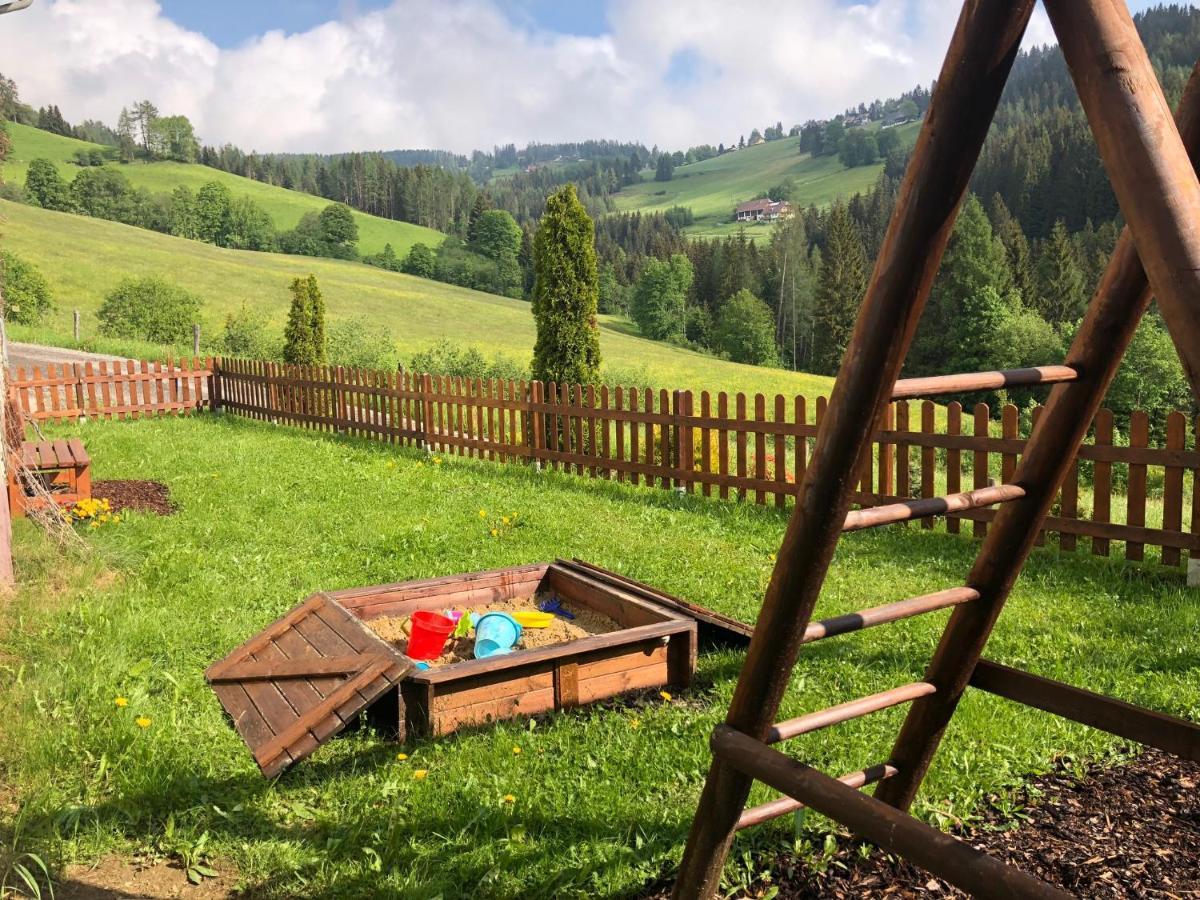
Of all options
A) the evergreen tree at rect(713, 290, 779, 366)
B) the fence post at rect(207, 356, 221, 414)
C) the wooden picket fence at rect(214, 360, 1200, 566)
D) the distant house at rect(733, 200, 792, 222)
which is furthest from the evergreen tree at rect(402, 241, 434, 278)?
the wooden picket fence at rect(214, 360, 1200, 566)

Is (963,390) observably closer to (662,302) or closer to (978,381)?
(978,381)

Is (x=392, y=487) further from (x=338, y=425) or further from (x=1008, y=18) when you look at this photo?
(x=1008, y=18)

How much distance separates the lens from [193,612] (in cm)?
533

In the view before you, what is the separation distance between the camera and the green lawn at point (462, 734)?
2.98 meters

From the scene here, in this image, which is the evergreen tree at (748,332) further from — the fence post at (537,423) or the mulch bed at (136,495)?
the mulch bed at (136,495)

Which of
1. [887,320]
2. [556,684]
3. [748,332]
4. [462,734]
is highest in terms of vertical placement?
[748,332]

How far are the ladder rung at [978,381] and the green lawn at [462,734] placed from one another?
1746 mm

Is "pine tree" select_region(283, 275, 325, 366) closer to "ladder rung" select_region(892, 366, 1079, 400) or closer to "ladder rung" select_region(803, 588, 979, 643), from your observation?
"ladder rung" select_region(803, 588, 979, 643)

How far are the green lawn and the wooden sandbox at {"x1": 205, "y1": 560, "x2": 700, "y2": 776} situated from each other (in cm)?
12

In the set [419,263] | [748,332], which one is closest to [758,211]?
[419,263]

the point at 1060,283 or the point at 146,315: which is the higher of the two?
the point at 1060,283

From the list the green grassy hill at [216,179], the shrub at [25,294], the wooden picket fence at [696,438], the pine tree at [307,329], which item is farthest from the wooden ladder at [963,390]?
the green grassy hill at [216,179]

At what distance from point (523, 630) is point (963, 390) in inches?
124

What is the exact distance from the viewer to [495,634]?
4.36 meters
